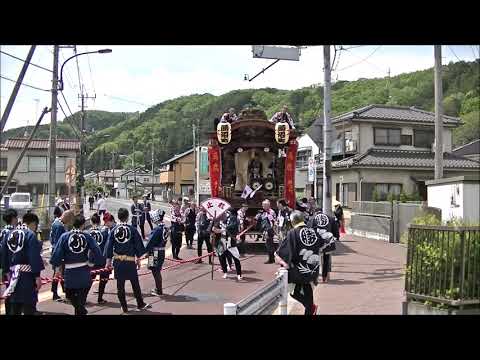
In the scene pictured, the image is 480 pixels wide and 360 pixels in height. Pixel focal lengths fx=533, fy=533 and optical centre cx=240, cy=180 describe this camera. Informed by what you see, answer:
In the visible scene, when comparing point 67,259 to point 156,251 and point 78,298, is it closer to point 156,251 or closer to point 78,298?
point 78,298

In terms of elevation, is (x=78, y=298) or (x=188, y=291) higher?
(x=78, y=298)

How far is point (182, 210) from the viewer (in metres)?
15.9

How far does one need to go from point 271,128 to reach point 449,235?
35.4 feet

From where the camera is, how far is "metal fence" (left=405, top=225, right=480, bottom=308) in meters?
6.42

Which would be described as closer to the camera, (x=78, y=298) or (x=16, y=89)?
(x=78, y=298)

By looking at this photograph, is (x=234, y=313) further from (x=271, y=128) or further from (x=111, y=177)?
(x=111, y=177)

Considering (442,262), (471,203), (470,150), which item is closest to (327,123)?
(471,203)

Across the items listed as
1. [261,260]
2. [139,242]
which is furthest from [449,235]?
[261,260]

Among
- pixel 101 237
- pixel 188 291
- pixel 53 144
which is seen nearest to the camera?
pixel 101 237

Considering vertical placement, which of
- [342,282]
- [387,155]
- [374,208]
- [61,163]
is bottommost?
[342,282]

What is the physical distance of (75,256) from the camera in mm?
7301

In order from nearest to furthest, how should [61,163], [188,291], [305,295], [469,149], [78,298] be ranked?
1. [305,295]
2. [78,298]
3. [188,291]
4. [61,163]
5. [469,149]

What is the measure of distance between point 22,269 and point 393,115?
2308 cm

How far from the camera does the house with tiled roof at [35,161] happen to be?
21.0 metres
